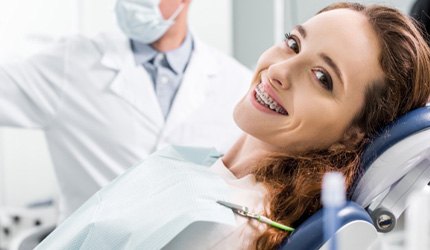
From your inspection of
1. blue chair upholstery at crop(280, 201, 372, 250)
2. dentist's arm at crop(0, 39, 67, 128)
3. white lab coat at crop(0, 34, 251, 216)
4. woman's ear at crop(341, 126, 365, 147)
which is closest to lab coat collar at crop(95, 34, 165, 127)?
white lab coat at crop(0, 34, 251, 216)

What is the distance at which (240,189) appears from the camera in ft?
4.07

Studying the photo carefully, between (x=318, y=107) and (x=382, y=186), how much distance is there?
0.19 meters

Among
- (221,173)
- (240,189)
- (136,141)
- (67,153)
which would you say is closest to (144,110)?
(136,141)

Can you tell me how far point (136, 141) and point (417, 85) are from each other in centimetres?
101

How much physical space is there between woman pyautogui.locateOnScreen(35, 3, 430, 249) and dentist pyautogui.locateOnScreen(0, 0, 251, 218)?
28.6 inches

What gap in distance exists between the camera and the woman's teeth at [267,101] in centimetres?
128

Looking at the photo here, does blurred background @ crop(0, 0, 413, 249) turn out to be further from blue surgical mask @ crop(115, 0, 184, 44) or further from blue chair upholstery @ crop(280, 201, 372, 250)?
blue chair upholstery @ crop(280, 201, 372, 250)

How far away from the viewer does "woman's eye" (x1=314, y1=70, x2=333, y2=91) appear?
4.07 feet

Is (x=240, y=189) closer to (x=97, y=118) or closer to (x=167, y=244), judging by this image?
(x=167, y=244)

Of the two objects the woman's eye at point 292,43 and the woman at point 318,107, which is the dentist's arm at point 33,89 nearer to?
the woman at point 318,107

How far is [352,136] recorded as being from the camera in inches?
50.0

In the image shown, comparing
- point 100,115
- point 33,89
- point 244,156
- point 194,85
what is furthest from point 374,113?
point 33,89

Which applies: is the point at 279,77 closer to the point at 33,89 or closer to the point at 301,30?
the point at 301,30

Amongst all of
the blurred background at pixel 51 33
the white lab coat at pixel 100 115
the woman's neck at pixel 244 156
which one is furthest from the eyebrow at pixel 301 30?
the blurred background at pixel 51 33
